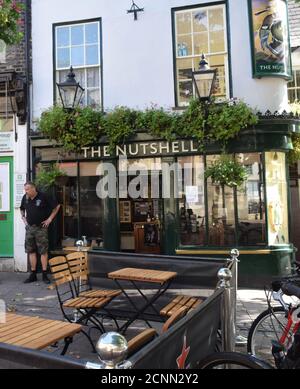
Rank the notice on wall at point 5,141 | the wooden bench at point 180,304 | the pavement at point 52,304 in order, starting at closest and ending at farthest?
the wooden bench at point 180,304
the pavement at point 52,304
the notice on wall at point 5,141

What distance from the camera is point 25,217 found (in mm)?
8383

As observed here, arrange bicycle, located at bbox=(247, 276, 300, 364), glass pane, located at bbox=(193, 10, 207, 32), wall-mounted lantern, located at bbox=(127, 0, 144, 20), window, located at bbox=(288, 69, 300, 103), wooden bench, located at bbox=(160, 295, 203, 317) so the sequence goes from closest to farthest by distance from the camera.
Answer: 1. bicycle, located at bbox=(247, 276, 300, 364)
2. wooden bench, located at bbox=(160, 295, 203, 317)
3. glass pane, located at bbox=(193, 10, 207, 32)
4. wall-mounted lantern, located at bbox=(127, 0, 144, 20)
5. window, located at bbox=(288, 69, 300, 103)

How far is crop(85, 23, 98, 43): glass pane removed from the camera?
29.2 ft

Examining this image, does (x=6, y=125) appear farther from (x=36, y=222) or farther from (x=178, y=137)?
(x=178, y=137)

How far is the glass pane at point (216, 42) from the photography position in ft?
27.3

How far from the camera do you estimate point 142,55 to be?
8555 mm

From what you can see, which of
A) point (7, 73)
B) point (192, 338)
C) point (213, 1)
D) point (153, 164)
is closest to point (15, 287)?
point (153, 164)

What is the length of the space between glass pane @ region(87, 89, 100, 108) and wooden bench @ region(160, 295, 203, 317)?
5.17m

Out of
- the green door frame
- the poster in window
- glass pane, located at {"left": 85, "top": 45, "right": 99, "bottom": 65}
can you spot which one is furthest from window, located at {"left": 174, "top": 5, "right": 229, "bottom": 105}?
the green door frame

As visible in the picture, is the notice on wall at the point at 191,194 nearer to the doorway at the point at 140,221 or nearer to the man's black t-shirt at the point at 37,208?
the doorway at the point at 140,221

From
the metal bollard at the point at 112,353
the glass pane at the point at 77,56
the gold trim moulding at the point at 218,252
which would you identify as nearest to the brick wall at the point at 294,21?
the glass pane at the point at 77,56

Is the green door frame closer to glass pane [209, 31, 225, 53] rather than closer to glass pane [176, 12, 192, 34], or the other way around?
glass pane [176, 12, 192, 34]

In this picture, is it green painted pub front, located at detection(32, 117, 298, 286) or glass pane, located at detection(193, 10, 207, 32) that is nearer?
green painted pub front, located at detection(32, 117, 298, 286)

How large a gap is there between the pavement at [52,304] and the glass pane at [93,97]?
3.86 metres
